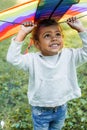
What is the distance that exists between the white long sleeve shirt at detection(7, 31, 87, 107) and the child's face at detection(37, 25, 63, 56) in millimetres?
108

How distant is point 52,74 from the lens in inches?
133

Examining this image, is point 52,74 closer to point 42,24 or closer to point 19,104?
point 42,24

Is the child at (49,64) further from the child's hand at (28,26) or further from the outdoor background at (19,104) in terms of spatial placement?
the outdoor background at (19,104)

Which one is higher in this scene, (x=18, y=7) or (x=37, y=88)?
(x=18, y=7)

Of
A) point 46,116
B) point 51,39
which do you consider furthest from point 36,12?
point 46,116

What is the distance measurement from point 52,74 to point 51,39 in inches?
11.9

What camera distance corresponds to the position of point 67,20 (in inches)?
132

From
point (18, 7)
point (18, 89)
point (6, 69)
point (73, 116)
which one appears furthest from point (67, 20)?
point (6, 69)

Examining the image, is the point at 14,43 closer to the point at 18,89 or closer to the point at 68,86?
the point at 68,86

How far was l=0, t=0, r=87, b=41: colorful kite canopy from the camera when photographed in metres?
3.05

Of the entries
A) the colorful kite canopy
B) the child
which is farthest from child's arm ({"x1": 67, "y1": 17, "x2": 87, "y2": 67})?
the colorful kite canopy

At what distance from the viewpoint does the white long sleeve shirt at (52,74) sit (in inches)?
132

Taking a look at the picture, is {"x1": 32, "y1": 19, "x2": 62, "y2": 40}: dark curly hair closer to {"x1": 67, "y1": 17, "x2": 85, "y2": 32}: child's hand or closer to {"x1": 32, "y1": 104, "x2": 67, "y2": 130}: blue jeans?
{"x1": 67, "y1": 17, "x2": 85, "y2": 32}: child's hand

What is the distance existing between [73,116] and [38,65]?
1434mm
